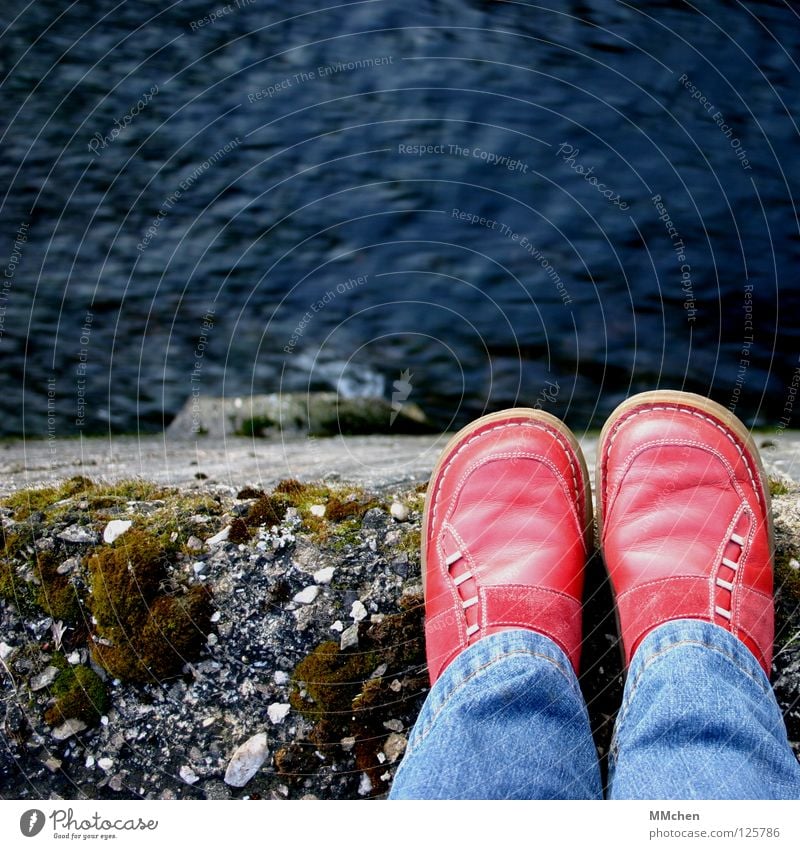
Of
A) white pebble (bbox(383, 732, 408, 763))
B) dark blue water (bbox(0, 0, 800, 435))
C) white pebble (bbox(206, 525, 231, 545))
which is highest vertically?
dark blue water (bbox(0, 0, 800, 435))

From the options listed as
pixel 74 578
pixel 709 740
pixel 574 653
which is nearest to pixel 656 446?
pixel 574 653

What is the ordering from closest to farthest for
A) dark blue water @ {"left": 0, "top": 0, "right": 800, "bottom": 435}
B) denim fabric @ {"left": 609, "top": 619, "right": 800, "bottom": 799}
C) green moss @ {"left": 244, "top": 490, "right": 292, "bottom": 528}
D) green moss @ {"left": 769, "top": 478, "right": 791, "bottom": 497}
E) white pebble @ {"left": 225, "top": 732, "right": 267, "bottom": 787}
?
denim fabric @ {"left": 609, "top": 619, "right": 800, "bottom": 799} → white pebble @ {"left": 225, "top": 732, "right": 267, "bottom": 787} → green moss @ {"left": 244, "top": 490, "right": 292, "bottom": 528} → green moss @ {"left": 769, "top": 478, "right": 791, "bottom": 497} → dark blue water @ {"left": 0, "top": 0, "right": 800, "bottom": 435}

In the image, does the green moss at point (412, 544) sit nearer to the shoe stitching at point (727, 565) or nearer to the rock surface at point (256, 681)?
the rock surface at point (256, 681)

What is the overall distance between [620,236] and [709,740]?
1.65 meters

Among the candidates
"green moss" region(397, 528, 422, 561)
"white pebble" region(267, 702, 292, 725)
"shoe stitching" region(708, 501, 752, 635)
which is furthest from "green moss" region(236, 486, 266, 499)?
"shoe stitching" region(708, 501, 752, 635)

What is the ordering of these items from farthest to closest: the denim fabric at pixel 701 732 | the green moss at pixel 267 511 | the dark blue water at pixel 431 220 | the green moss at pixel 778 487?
1. the dark blue water at pixel 431 220
2. the green moss at pixel 778 487
3. the green moss at pixel 267 511
4. the denim fabric at pixel 701 732

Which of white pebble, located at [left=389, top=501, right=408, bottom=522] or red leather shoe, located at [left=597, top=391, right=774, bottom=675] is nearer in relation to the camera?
red leather shoe, located at [left=597, top=391, right=774, bottom=675]

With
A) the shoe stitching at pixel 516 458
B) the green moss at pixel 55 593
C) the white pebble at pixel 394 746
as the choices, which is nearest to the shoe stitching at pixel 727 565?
the shoe stitching at pixel 516 458

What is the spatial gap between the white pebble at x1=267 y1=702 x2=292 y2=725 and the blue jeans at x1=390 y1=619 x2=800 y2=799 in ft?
0.71

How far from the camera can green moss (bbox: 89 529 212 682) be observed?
3.83 ft

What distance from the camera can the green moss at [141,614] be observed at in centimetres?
117

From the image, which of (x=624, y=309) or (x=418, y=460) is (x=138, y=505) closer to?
(x=418, y=460)

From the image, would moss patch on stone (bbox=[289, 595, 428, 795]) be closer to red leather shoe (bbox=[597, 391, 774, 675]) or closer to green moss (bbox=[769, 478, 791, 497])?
red leather shoe (bbox=[597, 391, 774, 675])

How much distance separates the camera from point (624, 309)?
2.21 metres
